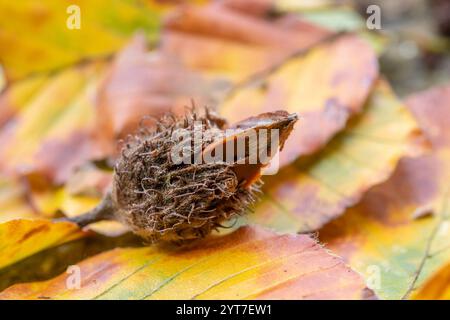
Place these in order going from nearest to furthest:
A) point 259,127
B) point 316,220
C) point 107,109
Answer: point 259,127, point 316,220, point 107,109

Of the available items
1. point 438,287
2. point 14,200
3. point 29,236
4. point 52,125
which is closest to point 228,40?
point 52,125

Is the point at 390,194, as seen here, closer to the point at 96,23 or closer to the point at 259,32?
the point at 259,32

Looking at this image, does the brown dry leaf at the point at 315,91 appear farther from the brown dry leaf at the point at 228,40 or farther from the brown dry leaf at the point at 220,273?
the brown dry leaf at the point at 220,273

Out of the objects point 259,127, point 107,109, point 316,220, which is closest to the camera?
point 259,127

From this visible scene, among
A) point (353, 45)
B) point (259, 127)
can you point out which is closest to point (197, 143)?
point (259, 127)

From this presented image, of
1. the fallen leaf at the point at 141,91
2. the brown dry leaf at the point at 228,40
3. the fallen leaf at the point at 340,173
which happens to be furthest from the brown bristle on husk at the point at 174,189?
the brown dry leaf at the point at 228,40
